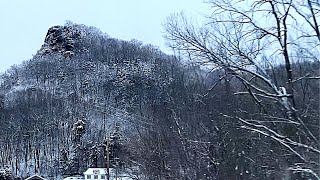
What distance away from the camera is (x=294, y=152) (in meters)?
5.23

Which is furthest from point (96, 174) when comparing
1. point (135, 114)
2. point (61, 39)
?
point (61, 39)

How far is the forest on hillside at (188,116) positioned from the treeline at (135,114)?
38mm

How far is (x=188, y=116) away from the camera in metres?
15.9

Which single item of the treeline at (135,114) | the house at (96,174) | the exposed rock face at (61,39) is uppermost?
the exposed rock face at (61,39)

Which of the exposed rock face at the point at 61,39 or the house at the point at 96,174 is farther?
the exposed rock face at the point at 61,39

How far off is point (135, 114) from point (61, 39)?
3241 centimetres

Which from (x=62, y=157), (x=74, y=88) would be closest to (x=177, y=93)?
(x=62, y=157)

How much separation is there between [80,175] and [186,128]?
2735 centimetres

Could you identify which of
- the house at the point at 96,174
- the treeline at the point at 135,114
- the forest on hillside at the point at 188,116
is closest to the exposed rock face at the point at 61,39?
the treeline at the point at 135,114

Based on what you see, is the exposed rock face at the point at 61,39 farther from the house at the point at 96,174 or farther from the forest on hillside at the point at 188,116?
the house at the point at 96,174

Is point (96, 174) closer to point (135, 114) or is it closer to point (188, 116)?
point (135, 114)

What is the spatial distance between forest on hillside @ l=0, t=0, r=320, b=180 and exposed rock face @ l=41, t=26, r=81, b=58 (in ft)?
24.0

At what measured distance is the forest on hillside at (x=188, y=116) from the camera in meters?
5.56

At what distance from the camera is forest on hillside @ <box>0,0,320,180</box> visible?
5.56 metres
